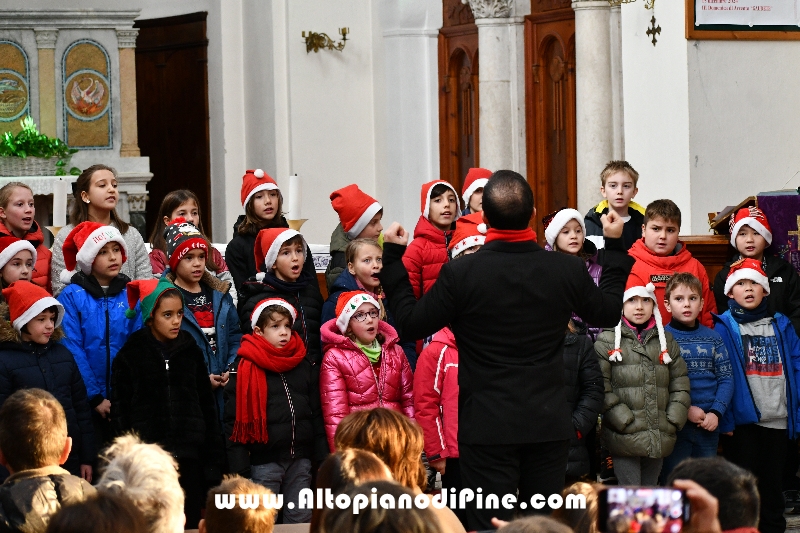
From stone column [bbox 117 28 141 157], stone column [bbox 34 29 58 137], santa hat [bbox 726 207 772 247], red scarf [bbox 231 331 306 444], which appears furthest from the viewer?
stone column [bbox 117 28 141 157]

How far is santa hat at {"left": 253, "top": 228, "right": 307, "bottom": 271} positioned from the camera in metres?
5.88

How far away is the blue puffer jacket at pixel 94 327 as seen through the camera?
17.9 ft

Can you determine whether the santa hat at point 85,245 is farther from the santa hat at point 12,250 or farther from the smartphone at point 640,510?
the smartphone at point 640,510

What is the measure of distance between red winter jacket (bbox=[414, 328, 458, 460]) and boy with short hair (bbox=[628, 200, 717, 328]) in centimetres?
121

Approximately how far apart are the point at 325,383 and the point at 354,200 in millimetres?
1368

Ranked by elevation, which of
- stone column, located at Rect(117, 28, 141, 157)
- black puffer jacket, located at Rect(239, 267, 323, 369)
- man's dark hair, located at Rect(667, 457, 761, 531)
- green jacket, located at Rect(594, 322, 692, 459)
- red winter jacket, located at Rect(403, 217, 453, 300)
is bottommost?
green jacket, located at Rect(594, 322, 692, 459)

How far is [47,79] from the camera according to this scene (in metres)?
12.1

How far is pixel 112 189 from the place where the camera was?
6305 mm

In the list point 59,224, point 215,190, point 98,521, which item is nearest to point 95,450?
point 59,224

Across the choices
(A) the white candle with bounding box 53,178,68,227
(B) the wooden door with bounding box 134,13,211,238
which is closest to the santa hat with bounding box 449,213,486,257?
(A) the white candle with bounding box 53,178,68,227

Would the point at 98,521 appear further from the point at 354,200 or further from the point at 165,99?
the point at 165,99

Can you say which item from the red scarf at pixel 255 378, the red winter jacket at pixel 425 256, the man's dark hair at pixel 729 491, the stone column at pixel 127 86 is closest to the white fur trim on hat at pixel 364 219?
the red winter jacket at pixel 425 256

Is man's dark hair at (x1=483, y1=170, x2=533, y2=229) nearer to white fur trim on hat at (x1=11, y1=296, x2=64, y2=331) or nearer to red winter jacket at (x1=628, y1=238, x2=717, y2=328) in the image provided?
white fur trim on hat at (x1=11, y1=296, x2=64, y2=331)

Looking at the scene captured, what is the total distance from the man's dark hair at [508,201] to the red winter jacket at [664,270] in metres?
2.13
